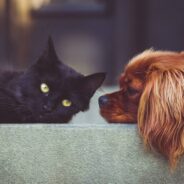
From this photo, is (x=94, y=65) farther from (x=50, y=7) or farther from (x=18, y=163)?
(x=18, y=163)

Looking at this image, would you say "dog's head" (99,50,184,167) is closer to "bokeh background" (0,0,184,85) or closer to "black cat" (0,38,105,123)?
"black cat" (0,38,105,123)

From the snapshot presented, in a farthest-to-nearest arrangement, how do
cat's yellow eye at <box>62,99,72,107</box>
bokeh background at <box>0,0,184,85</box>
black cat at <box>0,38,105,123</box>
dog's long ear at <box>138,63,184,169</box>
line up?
bokeh background at <box>0,0,184,85</box> → cat's yellow eye at <box>62,99,72,107</box> → black cat at <box>0,38,105,123</box> → dog's long ear at <box>138,63,184,169</box>

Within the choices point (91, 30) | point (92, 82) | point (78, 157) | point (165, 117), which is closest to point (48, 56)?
point (92, 82)

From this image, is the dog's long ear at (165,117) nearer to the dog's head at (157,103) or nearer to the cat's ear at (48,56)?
the dog's head at (157,103)

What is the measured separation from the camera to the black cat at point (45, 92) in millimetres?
3797

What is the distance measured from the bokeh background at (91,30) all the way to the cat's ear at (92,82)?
3515 mm

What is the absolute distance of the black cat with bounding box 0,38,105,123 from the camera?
149 inches

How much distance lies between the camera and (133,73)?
12.2 ft

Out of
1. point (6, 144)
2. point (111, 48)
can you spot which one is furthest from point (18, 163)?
point (111, 48)

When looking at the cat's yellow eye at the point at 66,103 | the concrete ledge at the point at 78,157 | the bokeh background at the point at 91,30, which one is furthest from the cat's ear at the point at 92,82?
the bokeh background at the point at 91,30

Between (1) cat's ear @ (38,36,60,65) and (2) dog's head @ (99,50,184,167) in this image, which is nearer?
(2) dog's head @ (99,50,184,167)

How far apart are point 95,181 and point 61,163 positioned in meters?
0.22

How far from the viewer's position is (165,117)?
3.44m

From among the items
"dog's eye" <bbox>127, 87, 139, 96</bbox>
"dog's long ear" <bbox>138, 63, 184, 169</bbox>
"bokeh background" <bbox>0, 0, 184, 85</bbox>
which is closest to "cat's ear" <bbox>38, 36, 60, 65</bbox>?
"dog's eye" <bbox>127, 87, 139, 96</bbox>
